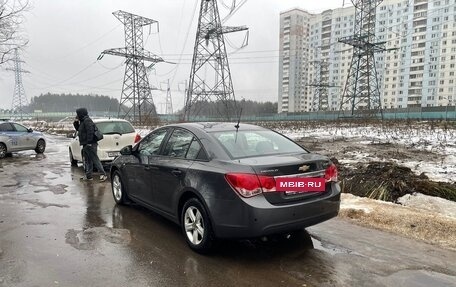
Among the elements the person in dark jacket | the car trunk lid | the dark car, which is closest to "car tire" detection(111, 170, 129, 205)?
the dark car

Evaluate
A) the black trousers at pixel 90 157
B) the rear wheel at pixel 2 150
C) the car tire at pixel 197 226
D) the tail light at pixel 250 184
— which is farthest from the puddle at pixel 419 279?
the rear wheel at pixel 2 150

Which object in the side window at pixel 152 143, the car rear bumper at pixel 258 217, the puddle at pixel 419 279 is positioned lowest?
the puddle at pixel 419 279

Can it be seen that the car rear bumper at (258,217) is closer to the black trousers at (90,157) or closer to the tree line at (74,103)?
the black trousers at (90,157)

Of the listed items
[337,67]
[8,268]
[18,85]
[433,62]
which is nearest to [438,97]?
[433,62]

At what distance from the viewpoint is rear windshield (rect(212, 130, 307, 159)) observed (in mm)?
4512

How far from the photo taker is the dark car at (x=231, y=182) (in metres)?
3.93

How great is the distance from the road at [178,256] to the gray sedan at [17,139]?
10.1m

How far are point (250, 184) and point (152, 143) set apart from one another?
96.9 inches

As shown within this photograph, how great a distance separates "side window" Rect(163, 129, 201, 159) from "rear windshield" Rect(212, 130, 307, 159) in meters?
0.31

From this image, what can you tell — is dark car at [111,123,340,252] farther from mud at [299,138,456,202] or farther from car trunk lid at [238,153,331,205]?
mud at [299,138,456,202]

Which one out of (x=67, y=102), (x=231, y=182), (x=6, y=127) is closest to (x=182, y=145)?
(x=231, y=182)

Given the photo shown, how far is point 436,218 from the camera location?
557 cm

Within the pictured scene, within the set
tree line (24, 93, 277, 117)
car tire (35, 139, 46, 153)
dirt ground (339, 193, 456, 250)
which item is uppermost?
tree line (24, 93, 277, 117)

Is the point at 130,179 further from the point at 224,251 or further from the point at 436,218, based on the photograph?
the point at 436,218
